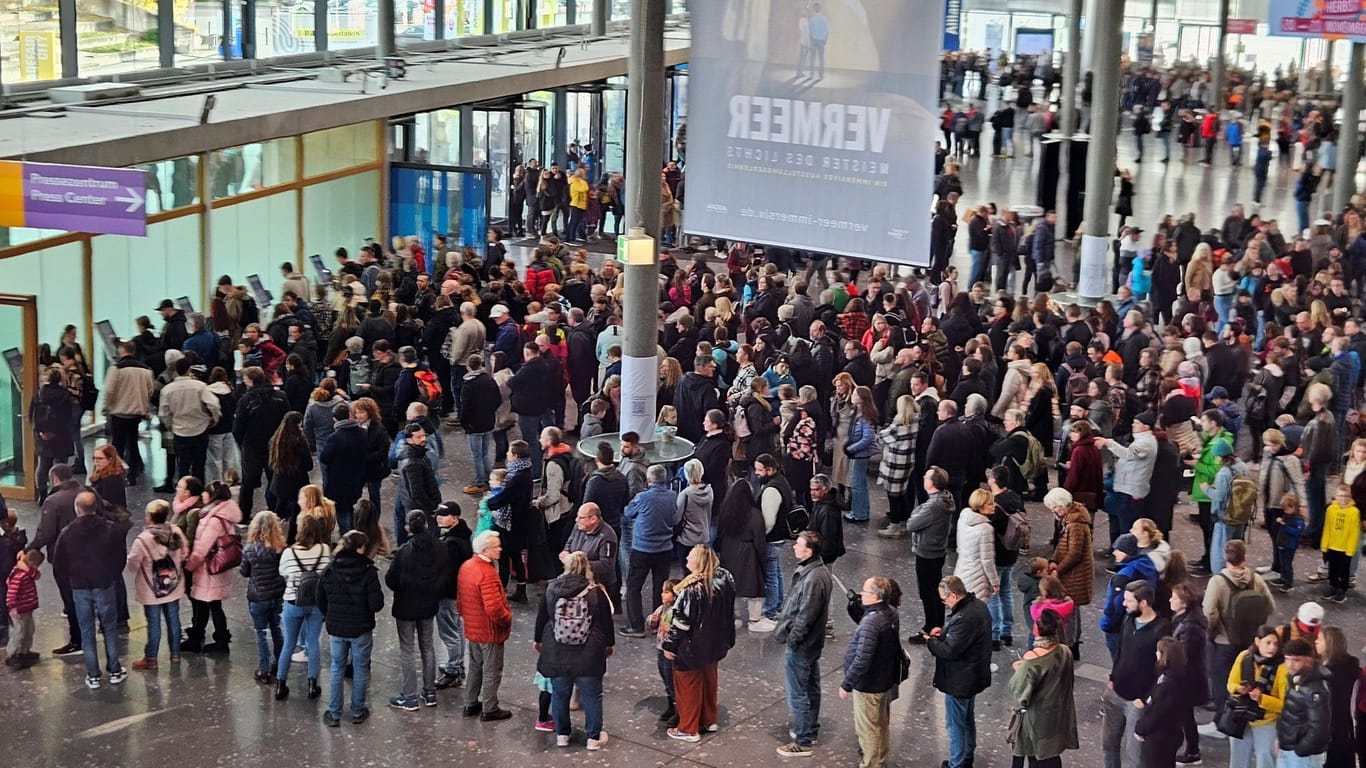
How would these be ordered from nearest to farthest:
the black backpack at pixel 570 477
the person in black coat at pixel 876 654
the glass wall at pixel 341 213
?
1. the person in black coat at pixel 876 654
2. the black backpack at pixel 570 477
3. the glass wall at pixel 341 213

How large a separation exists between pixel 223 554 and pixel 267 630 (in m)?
0.60

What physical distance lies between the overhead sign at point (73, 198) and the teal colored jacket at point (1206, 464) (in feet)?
29.5

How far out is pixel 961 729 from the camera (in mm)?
9836

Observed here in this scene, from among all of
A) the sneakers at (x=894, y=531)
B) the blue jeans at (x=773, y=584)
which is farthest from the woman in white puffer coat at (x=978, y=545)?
the sneakers at (x=894, y=531)

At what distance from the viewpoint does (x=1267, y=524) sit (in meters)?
13.5

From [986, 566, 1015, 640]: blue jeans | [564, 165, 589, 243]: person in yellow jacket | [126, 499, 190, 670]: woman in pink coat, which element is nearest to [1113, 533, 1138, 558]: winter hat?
[986, 566, 1015, 640]: blue jeans

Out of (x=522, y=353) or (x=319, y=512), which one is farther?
(x=522, y=353)

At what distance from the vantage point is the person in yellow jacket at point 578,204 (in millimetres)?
28953

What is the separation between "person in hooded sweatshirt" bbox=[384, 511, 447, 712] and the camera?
34.0ft

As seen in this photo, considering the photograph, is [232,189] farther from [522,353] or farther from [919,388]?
[919,388]

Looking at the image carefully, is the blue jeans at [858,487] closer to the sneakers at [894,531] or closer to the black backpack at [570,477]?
the sneakers at [894,531]

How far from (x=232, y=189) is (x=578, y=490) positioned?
10.3 meters

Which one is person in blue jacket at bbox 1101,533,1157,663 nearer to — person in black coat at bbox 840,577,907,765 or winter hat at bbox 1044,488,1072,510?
winter hat at bbox 1044,488,1072,510

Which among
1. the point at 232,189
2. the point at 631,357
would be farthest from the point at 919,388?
the point at 232,189
